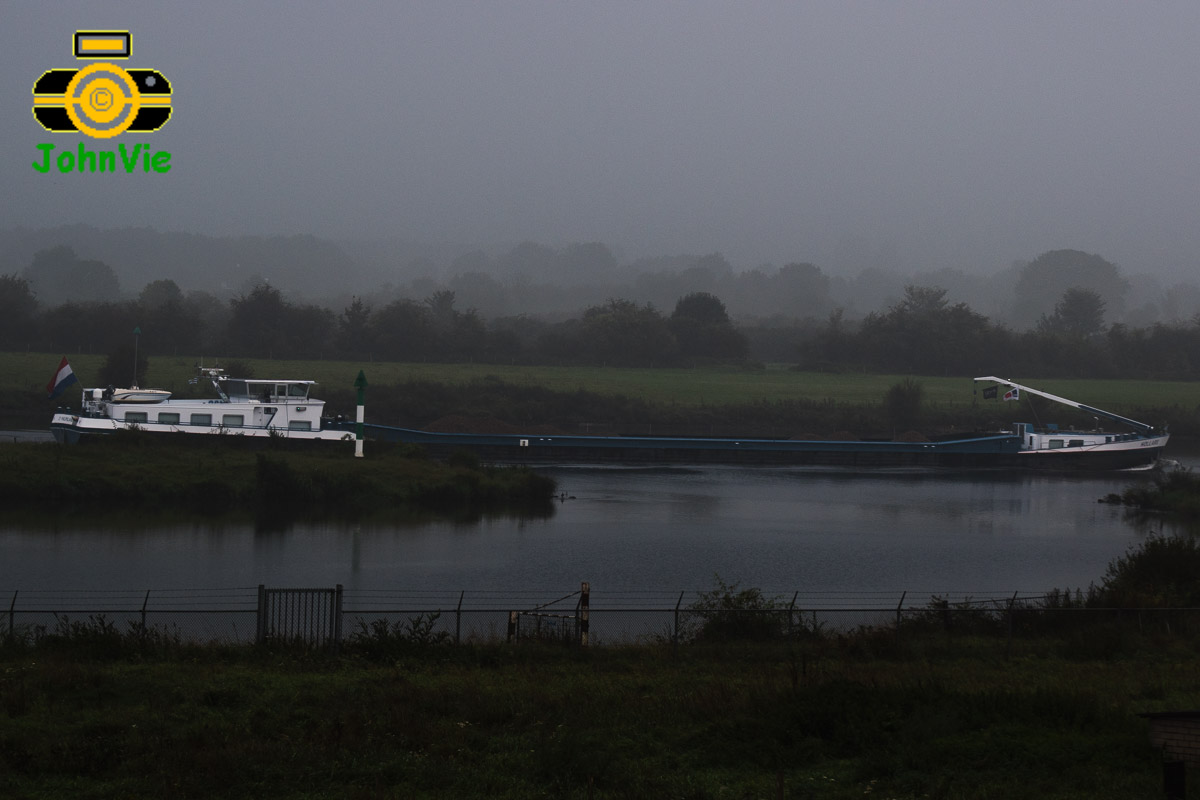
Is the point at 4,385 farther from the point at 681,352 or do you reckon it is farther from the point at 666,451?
the point at 681,352

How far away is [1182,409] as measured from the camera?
8581 cm

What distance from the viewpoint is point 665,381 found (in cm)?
9212

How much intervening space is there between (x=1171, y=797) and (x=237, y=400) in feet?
146

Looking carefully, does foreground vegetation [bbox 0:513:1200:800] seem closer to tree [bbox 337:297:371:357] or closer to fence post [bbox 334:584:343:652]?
fence post [bbox 334:584:343:652]

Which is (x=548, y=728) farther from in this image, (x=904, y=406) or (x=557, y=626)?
(x=904, y=406)

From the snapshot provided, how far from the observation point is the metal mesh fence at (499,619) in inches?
606

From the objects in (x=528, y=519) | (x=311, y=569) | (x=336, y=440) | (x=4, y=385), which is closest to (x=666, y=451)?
(x=336, y=440)

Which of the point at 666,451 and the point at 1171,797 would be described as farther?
the point at 666,451

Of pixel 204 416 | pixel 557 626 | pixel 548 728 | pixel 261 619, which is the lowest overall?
pixel 557 626

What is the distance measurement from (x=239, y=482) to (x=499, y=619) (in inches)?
742

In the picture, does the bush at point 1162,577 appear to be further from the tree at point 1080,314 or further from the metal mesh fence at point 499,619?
the tree at point 1080,314

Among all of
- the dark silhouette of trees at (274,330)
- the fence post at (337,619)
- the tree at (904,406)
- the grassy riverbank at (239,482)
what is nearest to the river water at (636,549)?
the grassy riverbank at (239,482)

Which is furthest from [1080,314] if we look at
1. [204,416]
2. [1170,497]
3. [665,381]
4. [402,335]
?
[204,416]

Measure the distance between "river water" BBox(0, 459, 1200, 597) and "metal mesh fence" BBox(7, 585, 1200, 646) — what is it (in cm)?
134
